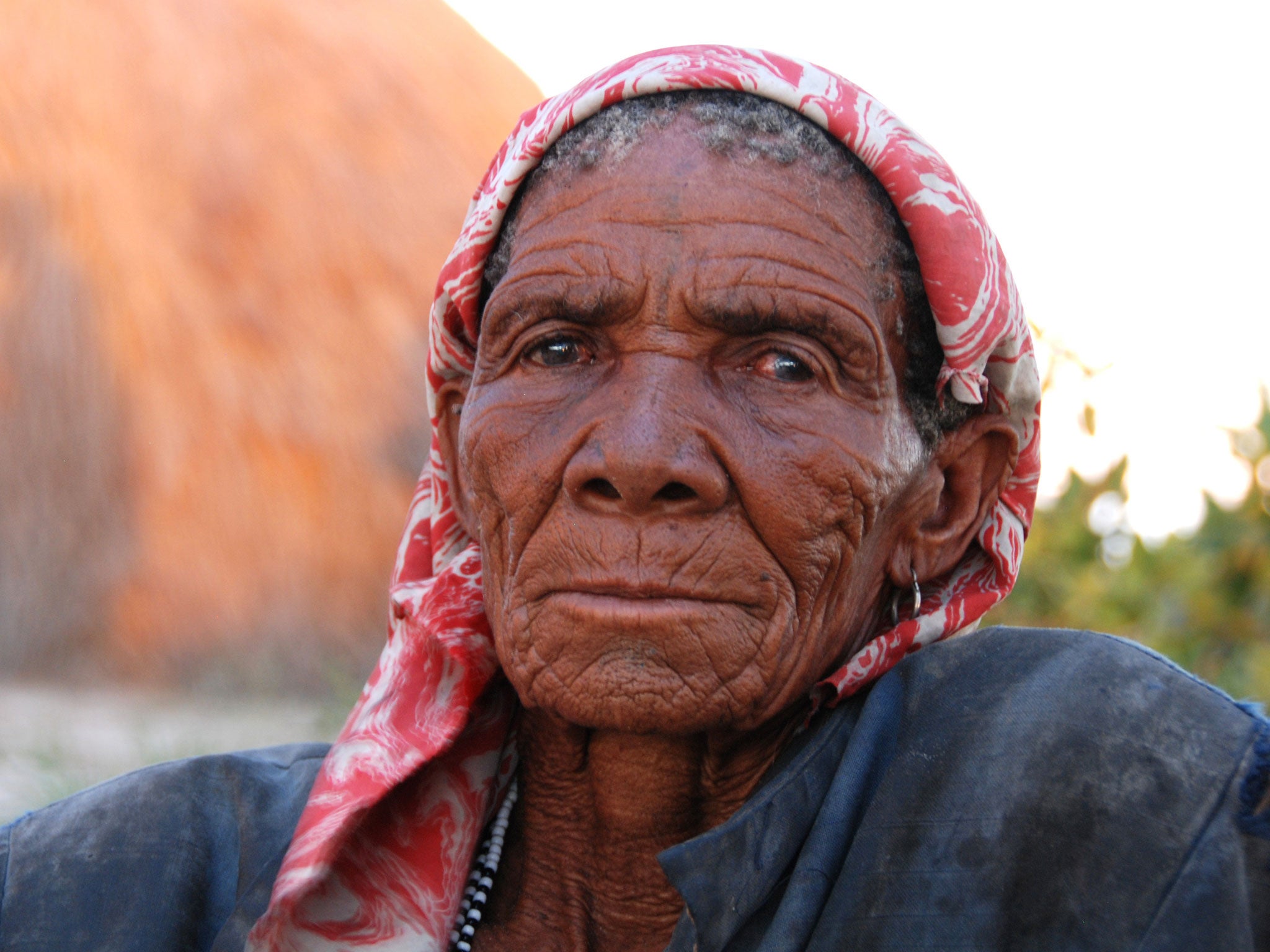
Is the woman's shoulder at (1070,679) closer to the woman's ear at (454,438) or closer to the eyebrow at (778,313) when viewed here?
the eyebrow at (778,313)

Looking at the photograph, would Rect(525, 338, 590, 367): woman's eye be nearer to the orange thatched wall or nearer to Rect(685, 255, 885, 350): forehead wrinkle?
Rect(685, 255, 885, 350): forehead wrinkle

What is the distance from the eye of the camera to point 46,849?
214cm

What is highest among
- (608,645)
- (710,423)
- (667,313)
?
(667,313)

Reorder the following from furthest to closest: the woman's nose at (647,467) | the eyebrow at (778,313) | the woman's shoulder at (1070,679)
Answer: the eyebrow at (778,313)
the woman's nose at (647,467)
the woman's shoulder at (1070,679)

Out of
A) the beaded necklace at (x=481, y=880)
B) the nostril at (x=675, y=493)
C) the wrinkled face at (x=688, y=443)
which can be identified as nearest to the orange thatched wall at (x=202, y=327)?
the beaded necklace at (x=481, y=880)

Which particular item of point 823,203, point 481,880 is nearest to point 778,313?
point 823,203

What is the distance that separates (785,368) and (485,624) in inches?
28.1

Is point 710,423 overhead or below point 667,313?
below

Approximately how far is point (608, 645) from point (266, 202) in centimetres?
412

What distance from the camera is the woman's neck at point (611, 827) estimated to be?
6.96ft

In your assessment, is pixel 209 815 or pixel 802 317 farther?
pixel 209 815

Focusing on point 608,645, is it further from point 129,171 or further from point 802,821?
point 129,171

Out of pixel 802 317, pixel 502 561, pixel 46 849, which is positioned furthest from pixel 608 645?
pixel 46 849

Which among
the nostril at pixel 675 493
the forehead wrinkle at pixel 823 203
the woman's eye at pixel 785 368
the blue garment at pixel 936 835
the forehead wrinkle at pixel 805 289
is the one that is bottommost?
the blue garment at pixel 936 835
